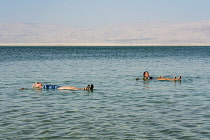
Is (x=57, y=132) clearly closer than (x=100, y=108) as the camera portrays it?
Yes

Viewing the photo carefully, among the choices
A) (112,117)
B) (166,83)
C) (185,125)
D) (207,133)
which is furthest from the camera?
(166,83)

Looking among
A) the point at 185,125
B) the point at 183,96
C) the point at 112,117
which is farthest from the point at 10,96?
the point at 185,125

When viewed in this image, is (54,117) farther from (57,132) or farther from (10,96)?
(10,96)

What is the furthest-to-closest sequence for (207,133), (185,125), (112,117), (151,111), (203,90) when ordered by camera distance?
(203,90), (151,111), (112,117), (185,125), (207,133)

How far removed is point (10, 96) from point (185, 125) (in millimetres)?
11821

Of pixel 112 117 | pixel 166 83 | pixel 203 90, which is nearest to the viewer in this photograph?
pixel 112 117

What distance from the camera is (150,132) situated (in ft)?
43.8

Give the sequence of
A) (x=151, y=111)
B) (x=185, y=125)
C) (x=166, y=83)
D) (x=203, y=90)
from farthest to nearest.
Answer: (x=166, y=83)
(x=203, y=90)
(x=151, y=111)
(x=185, y=125)

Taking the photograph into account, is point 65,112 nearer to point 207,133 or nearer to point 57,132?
point 57,132

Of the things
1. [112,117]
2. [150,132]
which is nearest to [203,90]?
[112,117]

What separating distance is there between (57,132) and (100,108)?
483cm

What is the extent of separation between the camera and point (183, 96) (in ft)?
71.7

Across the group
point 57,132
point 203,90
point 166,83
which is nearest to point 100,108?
point 57,132

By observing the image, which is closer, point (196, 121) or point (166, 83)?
point (196, 121)
